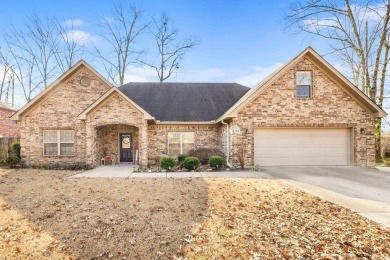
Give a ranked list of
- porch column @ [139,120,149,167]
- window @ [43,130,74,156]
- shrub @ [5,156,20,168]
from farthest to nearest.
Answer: window @ [43,130,74,156], shrub @ [5,156,20,168], porch column @ [139,120,149,167]

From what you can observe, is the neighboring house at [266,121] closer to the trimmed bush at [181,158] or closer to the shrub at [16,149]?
the shrub at [16,149]

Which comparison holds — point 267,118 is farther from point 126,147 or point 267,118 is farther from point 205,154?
point 126,147

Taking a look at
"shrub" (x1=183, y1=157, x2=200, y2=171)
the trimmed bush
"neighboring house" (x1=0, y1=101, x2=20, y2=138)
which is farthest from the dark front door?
"neighboring house" (x1=0, y1=101, x2=20, y2=138)

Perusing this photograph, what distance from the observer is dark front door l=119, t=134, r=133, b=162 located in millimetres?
15250

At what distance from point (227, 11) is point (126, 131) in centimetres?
1015

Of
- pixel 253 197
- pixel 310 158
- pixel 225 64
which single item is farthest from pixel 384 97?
pixel 253 197

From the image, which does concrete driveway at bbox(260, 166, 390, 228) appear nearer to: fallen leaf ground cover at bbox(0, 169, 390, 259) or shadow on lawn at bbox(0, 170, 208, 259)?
fallen leaf ground cover at bbox(0, 169, 390, 259)

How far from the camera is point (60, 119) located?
46.8 ft

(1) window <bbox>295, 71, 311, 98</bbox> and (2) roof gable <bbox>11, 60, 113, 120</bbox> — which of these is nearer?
(1) window <bbox>295, 71, 311, 98</bbox>

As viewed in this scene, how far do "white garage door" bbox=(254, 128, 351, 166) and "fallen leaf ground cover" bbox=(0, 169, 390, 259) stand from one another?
5.47 meters

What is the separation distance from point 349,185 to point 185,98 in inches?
467

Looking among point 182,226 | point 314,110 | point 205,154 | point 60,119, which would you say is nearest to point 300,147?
point 314,110

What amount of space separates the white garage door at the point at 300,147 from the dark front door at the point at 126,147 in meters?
8.15

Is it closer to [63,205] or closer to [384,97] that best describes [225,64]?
[384,97]
